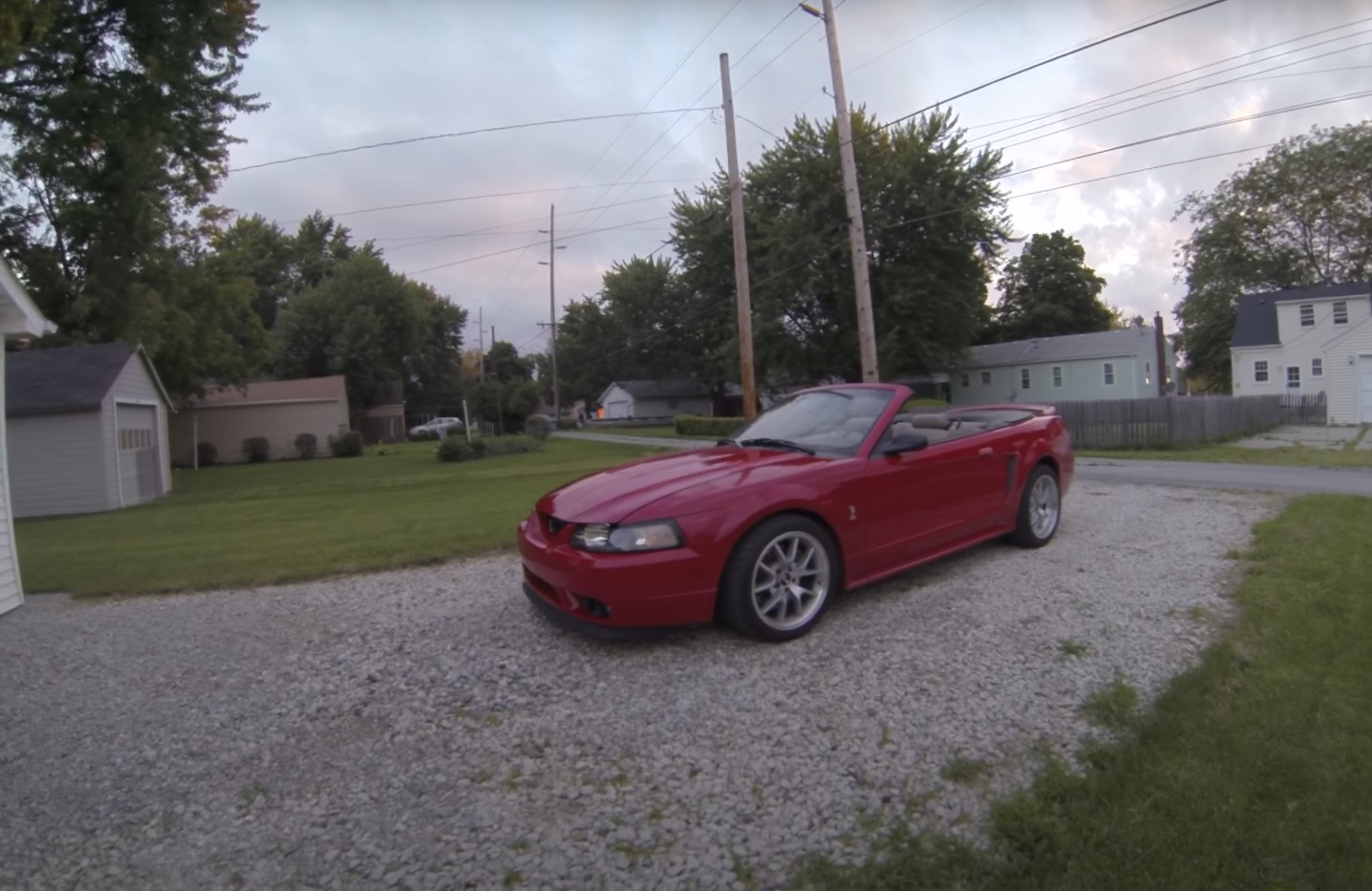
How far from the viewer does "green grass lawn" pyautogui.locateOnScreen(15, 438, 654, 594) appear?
6879mm

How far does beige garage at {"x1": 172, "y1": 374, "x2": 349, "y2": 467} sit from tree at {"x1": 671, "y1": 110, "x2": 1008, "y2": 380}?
18.4 m

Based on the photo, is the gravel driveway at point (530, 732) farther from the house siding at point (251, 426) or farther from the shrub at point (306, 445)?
the house siding at point (251, 426)

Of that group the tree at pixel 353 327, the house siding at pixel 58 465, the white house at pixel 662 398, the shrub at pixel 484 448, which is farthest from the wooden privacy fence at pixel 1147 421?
the white house at pixel 662 398

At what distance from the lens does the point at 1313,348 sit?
36219 mm

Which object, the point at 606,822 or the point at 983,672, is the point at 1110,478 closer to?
the point at 983,672

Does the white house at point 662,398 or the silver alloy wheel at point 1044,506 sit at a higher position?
the white house at point 662,398

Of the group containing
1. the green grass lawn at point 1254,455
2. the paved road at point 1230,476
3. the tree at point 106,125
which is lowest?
the green grass lawn at point 1254,455

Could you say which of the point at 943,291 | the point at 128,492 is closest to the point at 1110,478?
the point at 128,492

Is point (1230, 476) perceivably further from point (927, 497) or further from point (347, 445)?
point (347, 445)

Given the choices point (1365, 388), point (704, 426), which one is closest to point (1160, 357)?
point (1365, 388)

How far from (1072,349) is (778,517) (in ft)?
140

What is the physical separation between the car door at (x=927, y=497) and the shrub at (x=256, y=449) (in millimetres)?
36400

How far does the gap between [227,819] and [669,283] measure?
2070 inches

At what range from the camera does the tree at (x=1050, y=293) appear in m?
60.9
